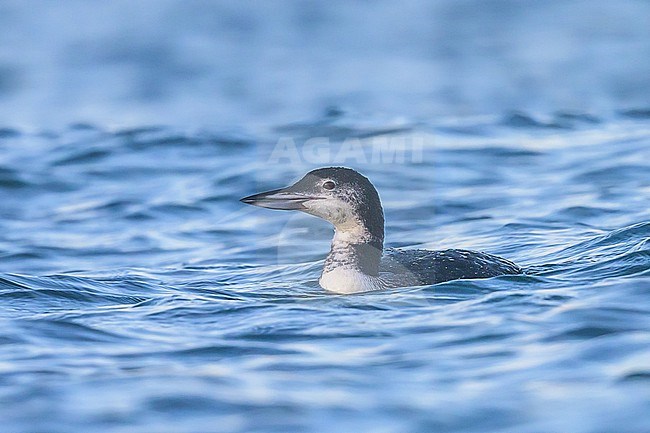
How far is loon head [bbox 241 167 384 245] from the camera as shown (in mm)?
8930

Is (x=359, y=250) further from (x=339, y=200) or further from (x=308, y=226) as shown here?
(x=308, y=226)

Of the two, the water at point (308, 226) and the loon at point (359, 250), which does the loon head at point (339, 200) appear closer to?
the loon at point (359, 250)

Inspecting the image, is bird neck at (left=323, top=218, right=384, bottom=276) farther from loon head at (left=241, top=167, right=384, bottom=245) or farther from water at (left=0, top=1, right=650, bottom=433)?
water at (left=0, top=1, right=650, bottom=433)

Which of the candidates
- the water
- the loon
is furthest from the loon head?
the water

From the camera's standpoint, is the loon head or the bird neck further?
the loon head

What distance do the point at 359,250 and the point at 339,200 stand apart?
14.3 inches

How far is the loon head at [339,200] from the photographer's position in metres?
8.93

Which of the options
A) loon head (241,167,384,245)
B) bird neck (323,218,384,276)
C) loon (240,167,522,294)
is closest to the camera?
loon (240,167,522,294)

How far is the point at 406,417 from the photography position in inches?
237

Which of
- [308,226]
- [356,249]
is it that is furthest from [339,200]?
[308,226]

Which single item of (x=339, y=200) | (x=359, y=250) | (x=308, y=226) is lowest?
(x=359, y=250)

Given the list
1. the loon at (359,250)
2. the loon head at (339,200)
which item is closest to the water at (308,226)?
the loon at (359,250)

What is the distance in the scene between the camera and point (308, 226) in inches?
422

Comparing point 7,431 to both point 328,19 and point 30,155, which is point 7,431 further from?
point 328,19
